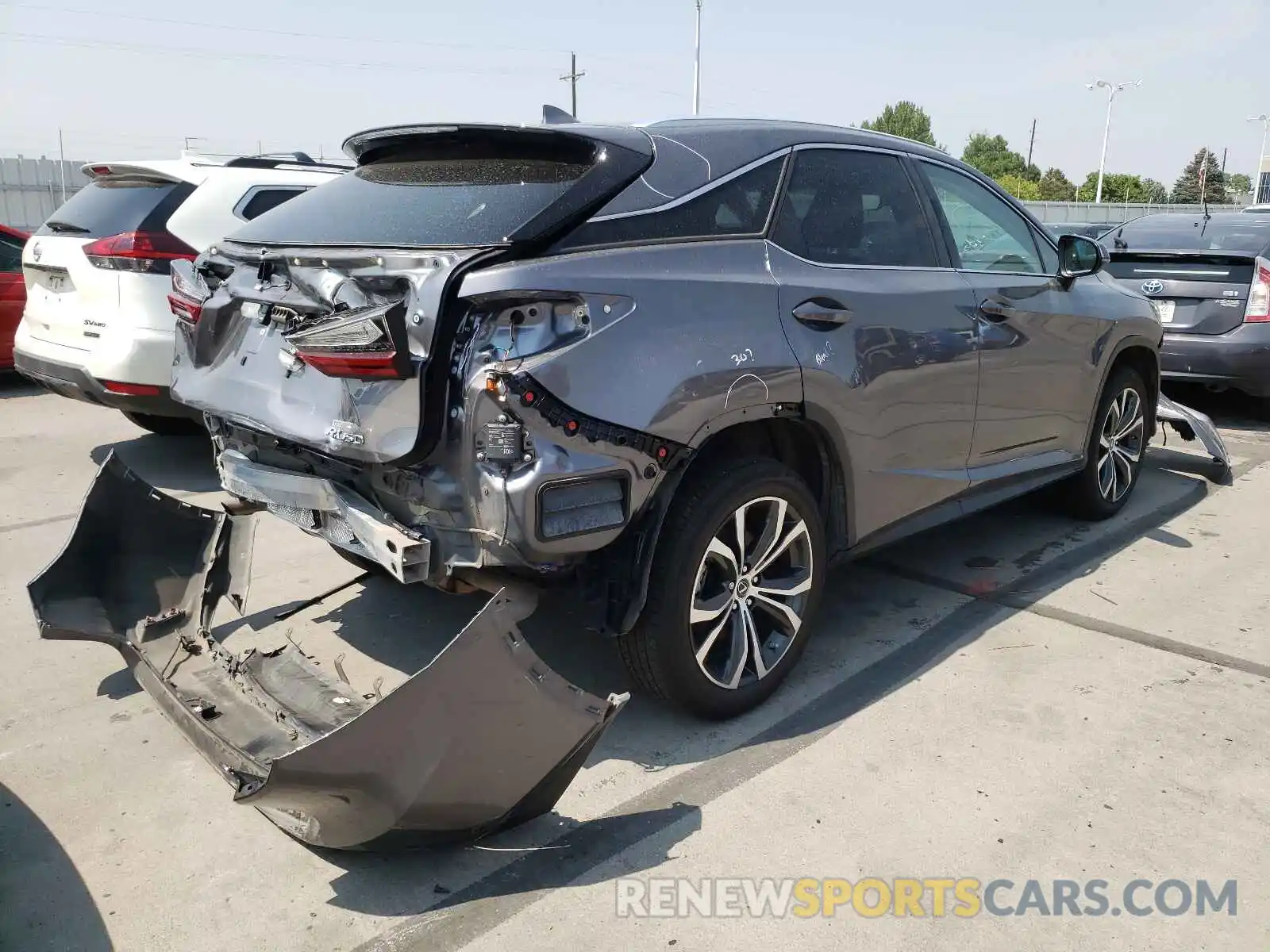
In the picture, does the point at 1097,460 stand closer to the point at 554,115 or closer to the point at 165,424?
the point at 554,115

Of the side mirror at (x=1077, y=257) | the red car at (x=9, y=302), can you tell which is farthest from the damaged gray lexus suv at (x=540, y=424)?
the red car at (x=9, y=302)

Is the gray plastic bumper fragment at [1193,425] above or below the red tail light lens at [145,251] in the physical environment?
below

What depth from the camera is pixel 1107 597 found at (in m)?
4.61

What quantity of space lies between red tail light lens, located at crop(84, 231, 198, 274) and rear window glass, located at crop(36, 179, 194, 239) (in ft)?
0.18

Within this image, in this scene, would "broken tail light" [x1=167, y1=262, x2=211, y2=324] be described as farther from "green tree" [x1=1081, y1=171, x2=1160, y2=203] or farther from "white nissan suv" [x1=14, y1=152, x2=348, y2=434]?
"green tree" [x1=1081, y1=171, x2=1160, y2=203]

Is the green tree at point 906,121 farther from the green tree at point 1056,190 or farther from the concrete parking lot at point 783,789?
the concrete parking lot at point 783,789

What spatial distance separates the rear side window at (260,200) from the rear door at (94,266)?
315 mm

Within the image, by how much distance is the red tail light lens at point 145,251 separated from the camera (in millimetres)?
5832

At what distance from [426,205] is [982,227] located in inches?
98.1

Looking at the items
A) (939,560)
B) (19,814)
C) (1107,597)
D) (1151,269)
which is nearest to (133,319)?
(19,814)

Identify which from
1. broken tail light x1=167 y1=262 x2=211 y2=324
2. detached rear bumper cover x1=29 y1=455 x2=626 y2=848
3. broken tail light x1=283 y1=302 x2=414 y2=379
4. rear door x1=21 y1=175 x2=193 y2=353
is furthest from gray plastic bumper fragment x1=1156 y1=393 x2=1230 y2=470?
rear door x1=21 y1=175 x2=193 y2=353

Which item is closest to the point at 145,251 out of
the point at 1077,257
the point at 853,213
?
the point at 853,213

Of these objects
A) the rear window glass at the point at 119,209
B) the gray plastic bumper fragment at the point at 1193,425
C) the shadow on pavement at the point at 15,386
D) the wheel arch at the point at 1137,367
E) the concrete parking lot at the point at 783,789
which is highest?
the rear window glass at the point at 119,209

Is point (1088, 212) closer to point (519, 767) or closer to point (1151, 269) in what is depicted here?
point (1151, 269)
